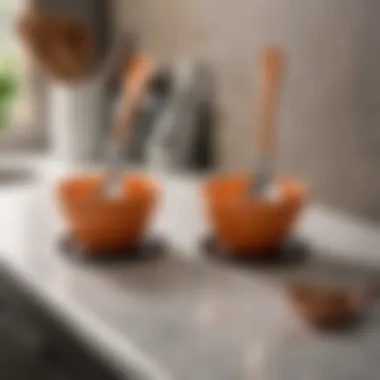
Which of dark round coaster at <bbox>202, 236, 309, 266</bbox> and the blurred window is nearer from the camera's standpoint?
dark round coaster at <bbox>202, 236, 309, 266</bbox>

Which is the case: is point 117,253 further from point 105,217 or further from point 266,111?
point 266,111

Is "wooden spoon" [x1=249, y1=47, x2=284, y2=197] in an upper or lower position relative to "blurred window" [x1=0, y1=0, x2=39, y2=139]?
upper

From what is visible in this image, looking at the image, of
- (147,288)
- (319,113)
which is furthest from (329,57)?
(147,288)

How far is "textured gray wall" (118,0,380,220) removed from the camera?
6.34ft

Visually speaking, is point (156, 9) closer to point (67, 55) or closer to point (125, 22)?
point (125, 22)

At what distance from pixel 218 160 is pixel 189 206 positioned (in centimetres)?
41

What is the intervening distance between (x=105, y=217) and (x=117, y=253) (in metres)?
0.07

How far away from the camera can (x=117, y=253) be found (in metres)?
1.71

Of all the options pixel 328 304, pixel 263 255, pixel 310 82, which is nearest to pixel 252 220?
pixel 263 255

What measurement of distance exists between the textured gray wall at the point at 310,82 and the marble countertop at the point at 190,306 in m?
0.12

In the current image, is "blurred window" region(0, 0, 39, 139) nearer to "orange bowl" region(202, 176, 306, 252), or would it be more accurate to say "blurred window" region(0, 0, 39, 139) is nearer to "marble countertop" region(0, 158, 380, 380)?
"marble countertop" region(0, 158, 380, 380)

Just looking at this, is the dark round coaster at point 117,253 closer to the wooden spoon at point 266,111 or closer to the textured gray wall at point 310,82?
the wooden spoon at point 266,111

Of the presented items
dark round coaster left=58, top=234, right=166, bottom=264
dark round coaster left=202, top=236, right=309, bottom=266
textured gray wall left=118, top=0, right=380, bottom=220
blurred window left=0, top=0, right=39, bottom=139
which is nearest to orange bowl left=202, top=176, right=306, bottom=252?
dark round coaster left=202, top=236, right=309, bottom=266

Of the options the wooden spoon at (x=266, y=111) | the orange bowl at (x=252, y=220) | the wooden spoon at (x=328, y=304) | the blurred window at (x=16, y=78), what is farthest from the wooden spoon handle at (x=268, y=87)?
the blurred window at (x=16, y=78)
